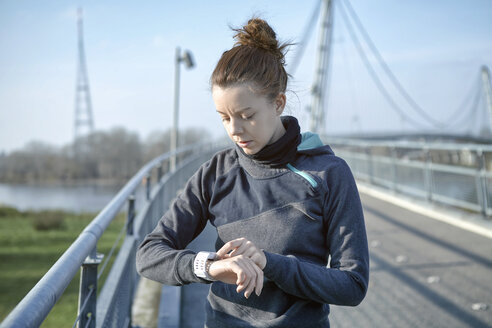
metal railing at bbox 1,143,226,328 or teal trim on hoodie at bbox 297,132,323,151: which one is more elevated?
teal trim on hoodie at bbox 297,132,323,151

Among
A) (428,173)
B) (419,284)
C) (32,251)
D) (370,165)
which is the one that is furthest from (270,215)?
(32,251)

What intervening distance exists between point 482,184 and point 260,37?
5920 millimetres

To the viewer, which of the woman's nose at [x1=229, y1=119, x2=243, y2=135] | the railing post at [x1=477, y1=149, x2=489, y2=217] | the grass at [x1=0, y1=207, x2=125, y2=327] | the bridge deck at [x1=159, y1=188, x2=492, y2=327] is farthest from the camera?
the grass at [x1=0, y1=207, x2=125, y2=327]

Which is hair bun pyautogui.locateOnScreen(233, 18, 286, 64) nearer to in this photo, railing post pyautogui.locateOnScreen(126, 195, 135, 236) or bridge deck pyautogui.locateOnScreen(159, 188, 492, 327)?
railing post pyautogui.locateOnScreen(126, 195, 135, 236)

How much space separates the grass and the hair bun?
31.5 feet

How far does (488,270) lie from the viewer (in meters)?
4.19

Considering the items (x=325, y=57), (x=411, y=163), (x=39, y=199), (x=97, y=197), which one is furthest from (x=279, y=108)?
(x=97, y=197)

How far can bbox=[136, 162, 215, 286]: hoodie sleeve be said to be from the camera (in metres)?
1.18

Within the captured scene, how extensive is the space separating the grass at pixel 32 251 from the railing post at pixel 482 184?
740 cm

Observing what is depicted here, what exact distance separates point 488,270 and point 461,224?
198 cm

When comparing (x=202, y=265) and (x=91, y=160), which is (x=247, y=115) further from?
(x=91, y=160)

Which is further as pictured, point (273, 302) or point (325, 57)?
point (325, 57)

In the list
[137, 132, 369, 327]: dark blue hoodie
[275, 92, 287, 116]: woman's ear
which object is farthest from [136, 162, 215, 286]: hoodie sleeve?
[275, 92, 287, 116]: woman's ear

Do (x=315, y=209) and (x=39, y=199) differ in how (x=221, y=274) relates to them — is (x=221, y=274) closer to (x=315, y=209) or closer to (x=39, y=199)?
(x=315, y=209)
